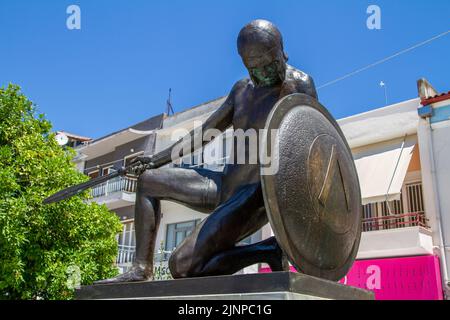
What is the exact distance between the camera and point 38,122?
9.79m

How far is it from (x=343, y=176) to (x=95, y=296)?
5.27ft

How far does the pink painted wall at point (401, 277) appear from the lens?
40.7 ft

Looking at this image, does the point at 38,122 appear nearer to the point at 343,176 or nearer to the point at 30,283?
the point at 30,283

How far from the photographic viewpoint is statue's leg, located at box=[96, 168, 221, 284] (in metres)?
3.13

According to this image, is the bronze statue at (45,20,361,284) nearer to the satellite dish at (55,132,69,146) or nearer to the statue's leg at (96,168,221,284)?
the statue's leg at (96,168,221,284)

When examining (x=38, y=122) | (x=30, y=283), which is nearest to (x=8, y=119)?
(x=38, y=122)

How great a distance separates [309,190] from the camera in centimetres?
269

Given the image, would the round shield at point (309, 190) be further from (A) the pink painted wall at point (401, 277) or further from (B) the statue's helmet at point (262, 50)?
(A) the pink painted wall at point (401, 277)

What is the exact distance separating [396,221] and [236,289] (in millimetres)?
12734

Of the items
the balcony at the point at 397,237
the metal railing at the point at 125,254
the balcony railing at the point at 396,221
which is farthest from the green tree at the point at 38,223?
the metal railing at the point at 125,254

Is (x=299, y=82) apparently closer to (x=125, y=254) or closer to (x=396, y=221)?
(x=396, y=221)

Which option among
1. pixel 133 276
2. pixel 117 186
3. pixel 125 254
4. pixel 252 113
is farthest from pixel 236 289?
pixel 117 186

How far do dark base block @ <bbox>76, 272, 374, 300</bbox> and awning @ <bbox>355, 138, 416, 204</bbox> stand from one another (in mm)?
10438
